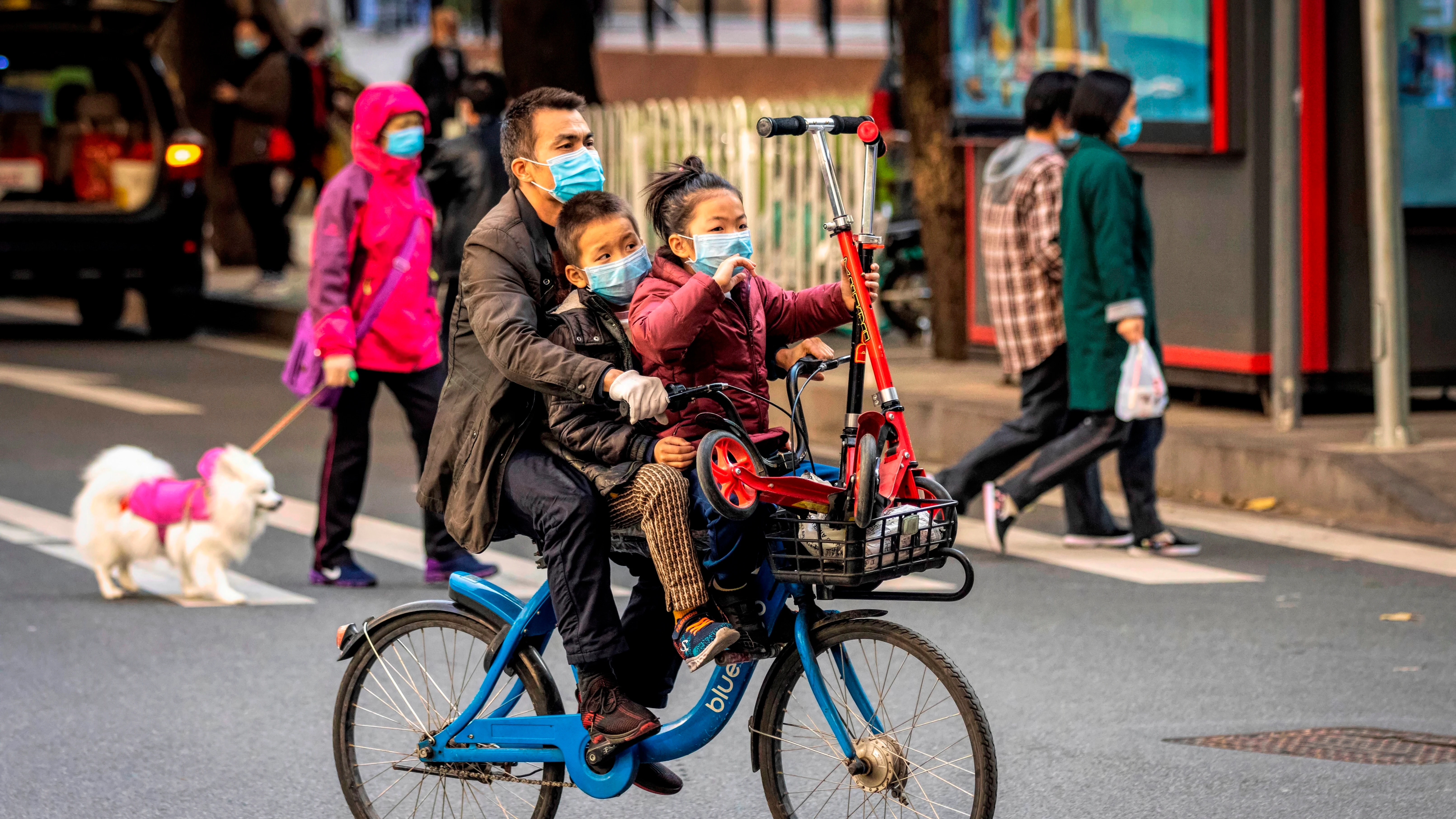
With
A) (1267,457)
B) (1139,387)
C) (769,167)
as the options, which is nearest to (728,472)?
(1139,387)

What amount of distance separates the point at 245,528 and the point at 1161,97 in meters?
5.50

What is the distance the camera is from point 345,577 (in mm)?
8016

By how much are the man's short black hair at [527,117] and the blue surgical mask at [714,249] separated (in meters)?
0.57

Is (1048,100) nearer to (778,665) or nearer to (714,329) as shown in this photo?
(714,329)

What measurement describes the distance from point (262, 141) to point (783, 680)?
15.0 meters

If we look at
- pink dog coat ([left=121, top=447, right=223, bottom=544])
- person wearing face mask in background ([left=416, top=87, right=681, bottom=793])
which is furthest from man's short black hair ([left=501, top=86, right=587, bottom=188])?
pink dog coat ([left=121, top=447, right=223, bottom=544])

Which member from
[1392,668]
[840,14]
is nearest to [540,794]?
[1392,668]

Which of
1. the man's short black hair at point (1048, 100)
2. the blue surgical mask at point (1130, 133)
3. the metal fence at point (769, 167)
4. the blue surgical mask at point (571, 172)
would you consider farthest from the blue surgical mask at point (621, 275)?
the metal fence at point (769, 167)

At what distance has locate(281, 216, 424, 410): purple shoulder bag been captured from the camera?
25.5 ft

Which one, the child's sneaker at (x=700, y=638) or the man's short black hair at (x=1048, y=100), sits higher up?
the man's short black hair at (x=1048, y=100)

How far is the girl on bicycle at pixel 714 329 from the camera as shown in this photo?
4.30 metres

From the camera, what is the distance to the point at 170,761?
5.74 meters

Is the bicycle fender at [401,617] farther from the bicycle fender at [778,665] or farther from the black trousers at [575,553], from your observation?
the bicycle fender at [778,665]

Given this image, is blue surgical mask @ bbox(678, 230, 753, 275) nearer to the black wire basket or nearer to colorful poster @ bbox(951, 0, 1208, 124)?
the black wire basket
